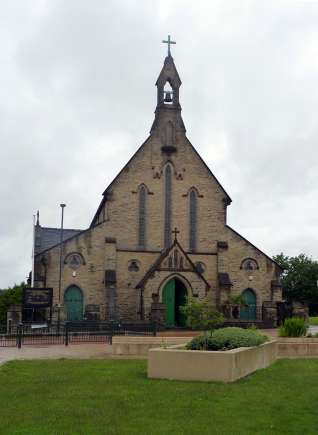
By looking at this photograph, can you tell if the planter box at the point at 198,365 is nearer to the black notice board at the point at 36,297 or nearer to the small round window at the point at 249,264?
the black notice board at the point at 36,297

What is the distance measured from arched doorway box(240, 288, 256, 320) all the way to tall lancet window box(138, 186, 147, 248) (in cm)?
894

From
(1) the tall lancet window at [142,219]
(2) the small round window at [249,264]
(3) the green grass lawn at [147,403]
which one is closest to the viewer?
(3) the green grass lawn at [147,403]

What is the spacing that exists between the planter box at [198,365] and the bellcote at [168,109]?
31.9 m

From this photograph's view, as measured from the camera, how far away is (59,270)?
136ft

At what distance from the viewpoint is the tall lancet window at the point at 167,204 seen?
44562 millimetres

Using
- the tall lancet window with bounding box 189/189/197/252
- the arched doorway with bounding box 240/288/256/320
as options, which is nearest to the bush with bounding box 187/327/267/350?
the tall lancet window with bounding box 189/189/197/252

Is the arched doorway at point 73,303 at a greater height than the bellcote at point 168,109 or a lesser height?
lesser

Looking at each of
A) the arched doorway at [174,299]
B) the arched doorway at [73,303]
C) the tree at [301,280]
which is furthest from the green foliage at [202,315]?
the tree at [301,280]

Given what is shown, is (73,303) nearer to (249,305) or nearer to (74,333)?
(74,333)

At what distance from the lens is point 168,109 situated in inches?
1849

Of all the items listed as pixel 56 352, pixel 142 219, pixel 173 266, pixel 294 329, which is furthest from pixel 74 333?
pixel 142 219

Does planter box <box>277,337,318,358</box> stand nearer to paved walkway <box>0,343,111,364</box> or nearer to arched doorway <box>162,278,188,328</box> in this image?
paved walkway <box>0,343,111,364</box>

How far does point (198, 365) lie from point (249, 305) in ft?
102

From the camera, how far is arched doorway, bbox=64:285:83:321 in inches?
1650
